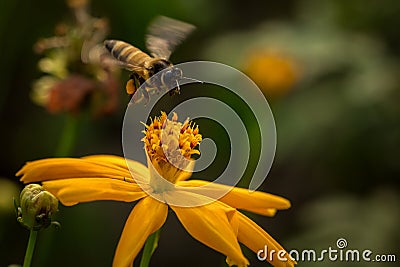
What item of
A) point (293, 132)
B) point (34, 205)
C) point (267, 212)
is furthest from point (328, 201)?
point (34, 205)

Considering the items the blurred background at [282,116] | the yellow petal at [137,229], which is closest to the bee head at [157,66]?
the yellow petal at [137,229]

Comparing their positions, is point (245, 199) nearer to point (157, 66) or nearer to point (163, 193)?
point (163, 193)

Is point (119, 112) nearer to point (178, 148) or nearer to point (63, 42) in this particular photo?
point (63, 42)

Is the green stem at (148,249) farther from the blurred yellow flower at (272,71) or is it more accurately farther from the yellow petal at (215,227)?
the blurred yellow flower at (272,71)

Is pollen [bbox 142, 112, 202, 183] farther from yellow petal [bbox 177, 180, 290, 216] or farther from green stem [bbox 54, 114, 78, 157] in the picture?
green stem [bbox 54, 114, 78, 157]

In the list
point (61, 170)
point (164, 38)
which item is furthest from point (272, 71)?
point (61, 170)

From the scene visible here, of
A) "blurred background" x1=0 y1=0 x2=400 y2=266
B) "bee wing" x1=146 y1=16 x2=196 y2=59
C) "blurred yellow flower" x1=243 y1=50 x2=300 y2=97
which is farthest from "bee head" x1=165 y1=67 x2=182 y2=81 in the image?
"blurred yellow flower" x1=243 y1=50 x2=300 y2=97
